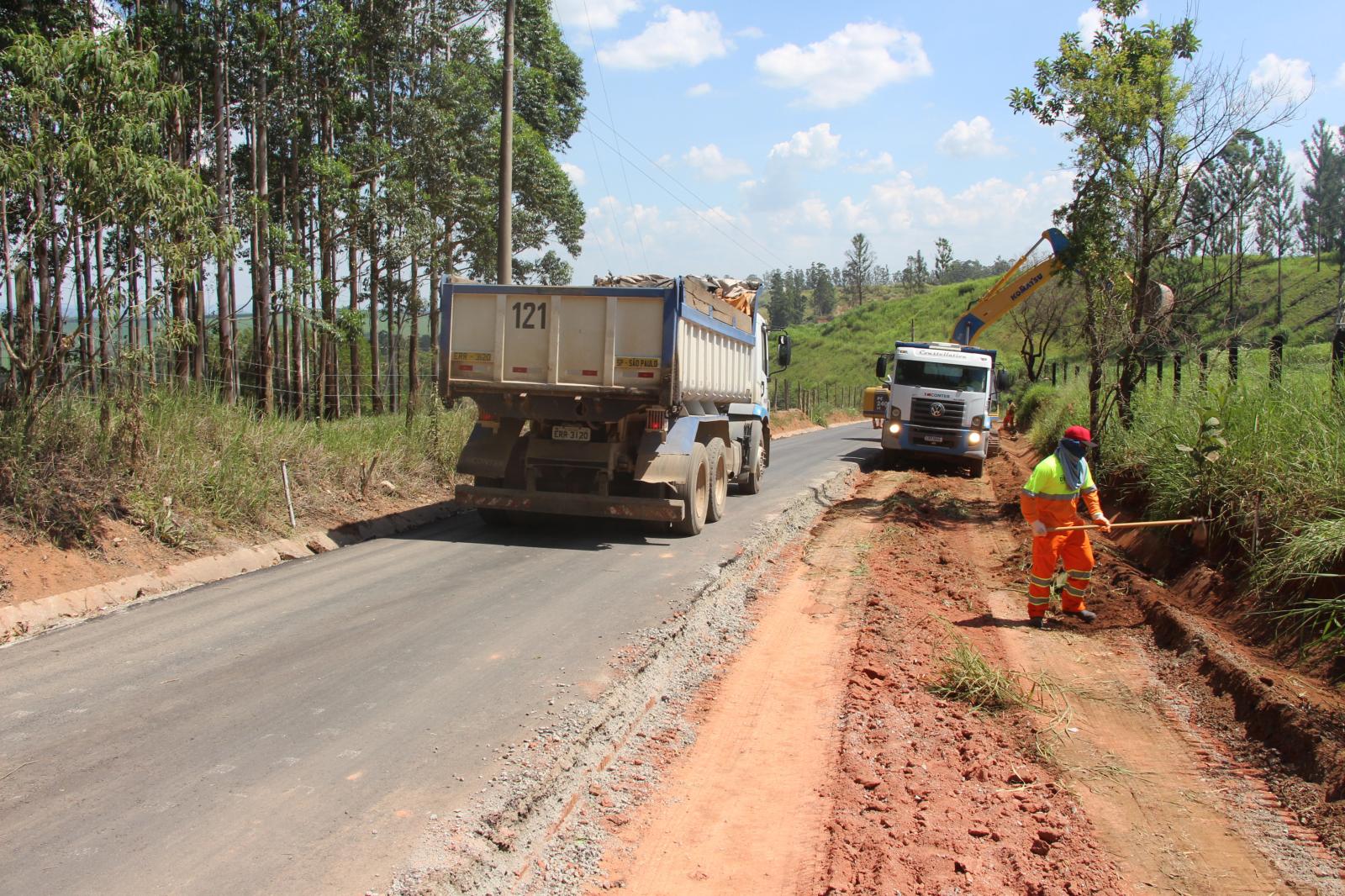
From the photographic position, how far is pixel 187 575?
8.40m

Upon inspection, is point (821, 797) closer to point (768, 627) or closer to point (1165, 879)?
point (1165, 879)

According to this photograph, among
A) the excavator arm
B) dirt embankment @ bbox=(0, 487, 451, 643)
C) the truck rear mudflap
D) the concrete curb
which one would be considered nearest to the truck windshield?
the excavator arm

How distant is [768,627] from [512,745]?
2.96m

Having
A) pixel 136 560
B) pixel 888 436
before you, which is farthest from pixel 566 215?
pixel 136 560

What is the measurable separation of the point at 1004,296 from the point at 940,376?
3.32 meters

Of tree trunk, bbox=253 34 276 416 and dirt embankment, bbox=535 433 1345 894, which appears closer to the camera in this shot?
dirt embankment, bbox=535 433 1345 894

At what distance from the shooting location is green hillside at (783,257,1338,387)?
167 ft

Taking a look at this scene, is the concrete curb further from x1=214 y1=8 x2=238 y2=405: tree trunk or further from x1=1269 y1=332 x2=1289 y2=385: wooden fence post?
x1=1269 y1=332 x2=1289 y2=385: wooden fence post

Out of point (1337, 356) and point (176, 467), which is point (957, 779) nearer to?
point (1337, 356)

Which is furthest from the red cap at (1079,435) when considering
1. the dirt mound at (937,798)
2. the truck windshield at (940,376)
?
the truck windshield at (940,376)

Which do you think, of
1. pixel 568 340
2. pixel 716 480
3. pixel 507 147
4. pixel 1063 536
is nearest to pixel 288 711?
pixel 568 340

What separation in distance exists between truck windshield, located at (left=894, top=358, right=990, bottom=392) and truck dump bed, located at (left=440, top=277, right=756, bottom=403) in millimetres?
10173

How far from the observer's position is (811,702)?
5.62 meters

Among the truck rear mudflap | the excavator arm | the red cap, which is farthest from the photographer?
the excavator arm
